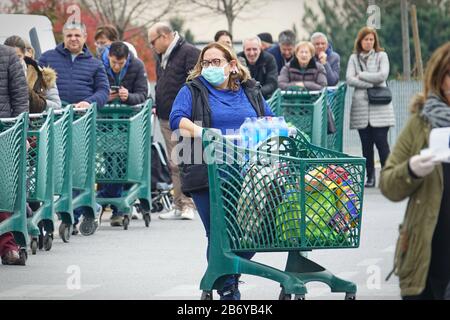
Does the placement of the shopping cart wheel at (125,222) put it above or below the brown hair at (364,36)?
below

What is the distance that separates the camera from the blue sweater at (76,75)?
50.8 feet

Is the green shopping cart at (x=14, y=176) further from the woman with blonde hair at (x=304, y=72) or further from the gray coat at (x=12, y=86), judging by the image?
the woman with blonde hair at (x=304, y=72)

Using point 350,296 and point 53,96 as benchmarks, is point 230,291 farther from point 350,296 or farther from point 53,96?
point 53,96

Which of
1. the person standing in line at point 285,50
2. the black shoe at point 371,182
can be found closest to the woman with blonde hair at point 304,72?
the person standing in line at point 285,50

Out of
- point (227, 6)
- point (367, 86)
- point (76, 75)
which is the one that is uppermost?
point (76, 75)

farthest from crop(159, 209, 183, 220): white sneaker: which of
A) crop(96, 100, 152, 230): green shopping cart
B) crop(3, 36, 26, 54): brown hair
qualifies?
crop(3, 36, 26, 54): brown hair

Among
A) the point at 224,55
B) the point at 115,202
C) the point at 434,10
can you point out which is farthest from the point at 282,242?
the point at 434,10

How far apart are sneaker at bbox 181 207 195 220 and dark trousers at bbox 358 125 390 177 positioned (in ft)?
14.1

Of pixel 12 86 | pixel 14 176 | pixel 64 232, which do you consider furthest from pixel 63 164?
pixel 14 176

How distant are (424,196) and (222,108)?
3.43 m

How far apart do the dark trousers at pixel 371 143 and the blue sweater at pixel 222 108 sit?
10.4 meters

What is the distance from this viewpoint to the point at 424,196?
6.78 m

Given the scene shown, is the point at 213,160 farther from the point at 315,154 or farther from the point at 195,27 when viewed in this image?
the point at 195,27

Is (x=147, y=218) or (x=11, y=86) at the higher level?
(x=11, y=86)
